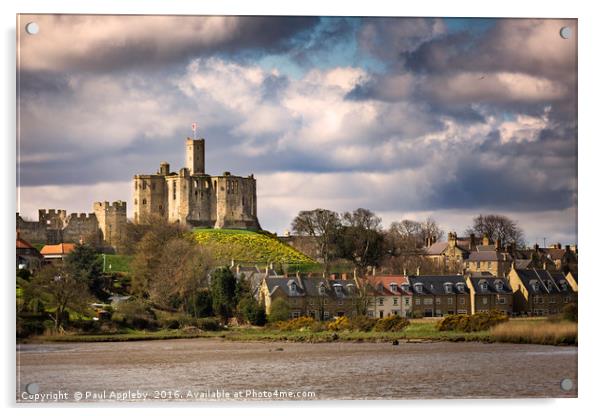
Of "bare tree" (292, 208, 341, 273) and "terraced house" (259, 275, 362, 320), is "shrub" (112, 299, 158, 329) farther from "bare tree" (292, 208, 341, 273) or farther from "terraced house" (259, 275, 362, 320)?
"bare tree" (292, 208, 341, 273)

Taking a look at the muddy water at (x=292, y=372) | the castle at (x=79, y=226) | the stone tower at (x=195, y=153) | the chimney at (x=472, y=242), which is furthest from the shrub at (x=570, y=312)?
the castle at (x=79, y=226)

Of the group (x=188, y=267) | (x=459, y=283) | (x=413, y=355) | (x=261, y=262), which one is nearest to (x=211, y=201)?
(x=261, y=262)

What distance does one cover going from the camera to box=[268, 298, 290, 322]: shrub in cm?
1727

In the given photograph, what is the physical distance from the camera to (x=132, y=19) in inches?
512

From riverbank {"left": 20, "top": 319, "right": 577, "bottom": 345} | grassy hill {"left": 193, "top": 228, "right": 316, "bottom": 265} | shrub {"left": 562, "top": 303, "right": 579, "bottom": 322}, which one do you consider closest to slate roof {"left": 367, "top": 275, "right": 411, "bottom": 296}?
riverbank {"left": 20, "top": 319, "right": 577, "bottom": 345}

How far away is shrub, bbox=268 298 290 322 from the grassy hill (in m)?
3.79

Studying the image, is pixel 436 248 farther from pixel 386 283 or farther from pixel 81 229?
pixel 81 229

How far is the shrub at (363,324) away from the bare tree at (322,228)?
1.53m

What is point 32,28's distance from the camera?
12.7 metres

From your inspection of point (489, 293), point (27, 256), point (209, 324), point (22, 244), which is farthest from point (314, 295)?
point (22, 244)

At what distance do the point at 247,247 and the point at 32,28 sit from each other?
43.1ft

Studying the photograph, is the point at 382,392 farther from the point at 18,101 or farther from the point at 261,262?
the point at 261,262

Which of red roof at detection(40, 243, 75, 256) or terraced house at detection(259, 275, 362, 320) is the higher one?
red roof at detection(40, 243, 75, 256)

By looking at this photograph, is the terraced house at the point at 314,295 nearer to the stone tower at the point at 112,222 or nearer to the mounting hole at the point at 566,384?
the stone tower at the point at 112,222
